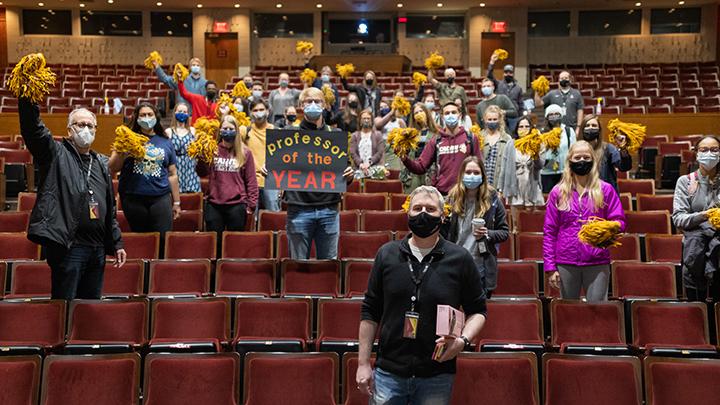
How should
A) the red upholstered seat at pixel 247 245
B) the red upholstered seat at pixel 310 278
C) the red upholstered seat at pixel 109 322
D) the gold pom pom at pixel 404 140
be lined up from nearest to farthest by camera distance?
the red upholstered seat at pixel 109 322
the red upholstered seat at pixel 310 278
the gold pom pom at pixel 404 140
the red upholstered seat at pixel 247 245

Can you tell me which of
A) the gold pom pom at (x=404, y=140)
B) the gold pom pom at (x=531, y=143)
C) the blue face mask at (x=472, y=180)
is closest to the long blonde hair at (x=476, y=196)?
the blue face mask at (x=472, y=180)

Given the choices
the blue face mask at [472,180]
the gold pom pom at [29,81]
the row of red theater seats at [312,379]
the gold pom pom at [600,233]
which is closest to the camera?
the gold pom pom at [29,81]

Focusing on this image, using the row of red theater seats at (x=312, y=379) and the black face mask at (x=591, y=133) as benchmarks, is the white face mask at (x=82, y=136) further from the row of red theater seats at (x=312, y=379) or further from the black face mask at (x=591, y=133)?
the black face mask at (x=591, y=133)

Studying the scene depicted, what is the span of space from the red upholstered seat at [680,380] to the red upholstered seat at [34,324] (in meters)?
3.21

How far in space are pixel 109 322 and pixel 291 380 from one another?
4.06ft

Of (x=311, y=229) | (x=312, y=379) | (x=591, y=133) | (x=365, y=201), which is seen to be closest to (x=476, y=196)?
(x=311, y=229)

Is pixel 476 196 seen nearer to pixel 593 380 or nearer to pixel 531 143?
pixel 593 380

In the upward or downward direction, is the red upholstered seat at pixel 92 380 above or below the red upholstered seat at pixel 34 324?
below

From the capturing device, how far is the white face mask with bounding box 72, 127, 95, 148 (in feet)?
13.8

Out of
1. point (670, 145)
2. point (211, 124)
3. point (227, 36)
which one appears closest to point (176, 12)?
point (227, 36)

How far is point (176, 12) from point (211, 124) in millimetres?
16137

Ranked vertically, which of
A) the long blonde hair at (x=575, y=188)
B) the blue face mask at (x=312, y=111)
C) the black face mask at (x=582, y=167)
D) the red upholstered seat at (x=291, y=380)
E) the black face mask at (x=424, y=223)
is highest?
the blue face mask at (x=312, y=111)

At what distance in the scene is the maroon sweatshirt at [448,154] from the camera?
5.86m

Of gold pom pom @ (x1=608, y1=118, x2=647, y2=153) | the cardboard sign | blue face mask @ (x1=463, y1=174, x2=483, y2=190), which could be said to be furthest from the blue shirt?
gold pom pom @ (x1=608, y1=118, x2=647, y2=153)
